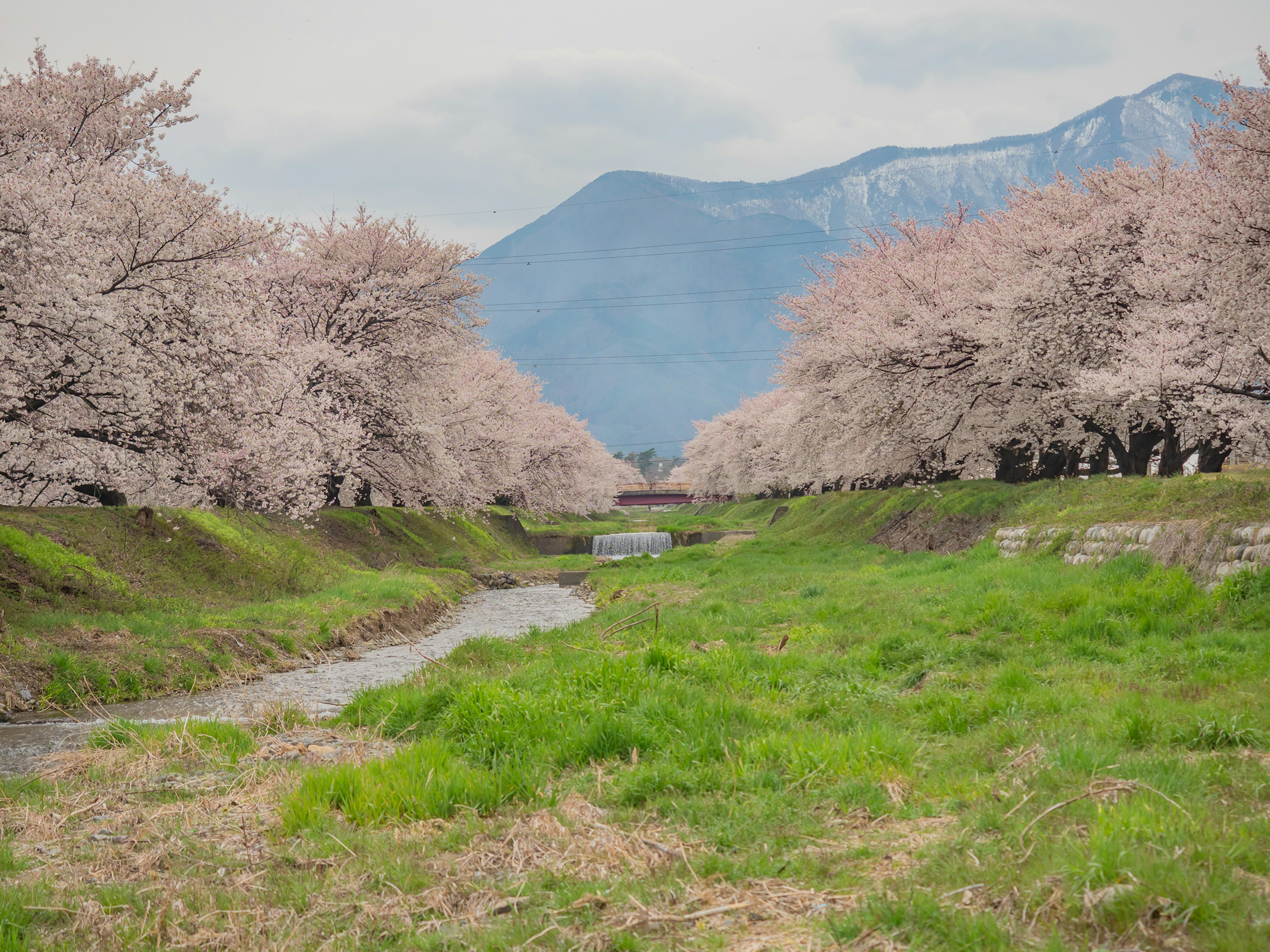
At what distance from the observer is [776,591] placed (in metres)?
20.6

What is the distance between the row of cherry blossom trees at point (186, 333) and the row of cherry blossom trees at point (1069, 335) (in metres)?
15.3

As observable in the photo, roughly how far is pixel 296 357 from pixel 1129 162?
27372 mm

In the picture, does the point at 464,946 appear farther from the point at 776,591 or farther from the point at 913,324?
the point at 913,324

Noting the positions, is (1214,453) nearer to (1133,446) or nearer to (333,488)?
(1133,446)

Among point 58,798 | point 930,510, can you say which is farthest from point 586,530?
point 58,798

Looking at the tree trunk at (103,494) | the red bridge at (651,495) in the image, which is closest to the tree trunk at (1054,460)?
the tree trunk at (103,494)

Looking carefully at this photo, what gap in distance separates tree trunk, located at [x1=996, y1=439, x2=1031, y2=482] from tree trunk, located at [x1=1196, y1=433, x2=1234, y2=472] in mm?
5224

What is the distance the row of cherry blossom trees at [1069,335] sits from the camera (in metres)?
16.0

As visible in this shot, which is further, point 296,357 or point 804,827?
point 296,357

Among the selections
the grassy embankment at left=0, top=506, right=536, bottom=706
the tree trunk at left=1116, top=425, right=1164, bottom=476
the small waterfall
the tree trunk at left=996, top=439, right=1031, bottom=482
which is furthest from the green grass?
the small waterfall

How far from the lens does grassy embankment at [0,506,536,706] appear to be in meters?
13.2

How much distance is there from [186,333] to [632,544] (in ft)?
Answer: 146

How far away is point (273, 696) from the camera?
42.1 feet

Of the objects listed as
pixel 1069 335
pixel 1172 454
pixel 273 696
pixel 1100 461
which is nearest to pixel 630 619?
pixel 273 696
